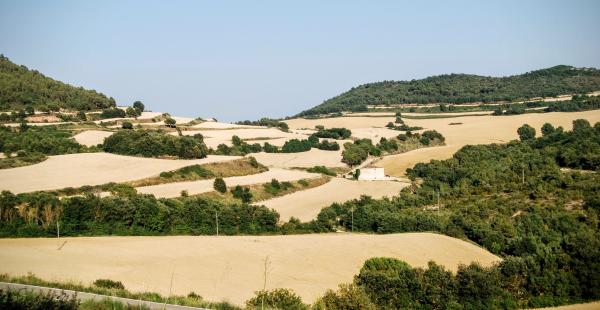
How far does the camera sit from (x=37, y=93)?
114875 millimetres

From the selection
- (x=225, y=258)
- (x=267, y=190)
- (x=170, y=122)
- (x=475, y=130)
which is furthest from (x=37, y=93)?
(x=225, y=258)

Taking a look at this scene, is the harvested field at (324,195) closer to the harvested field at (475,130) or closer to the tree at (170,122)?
the harvested field at (475,130)

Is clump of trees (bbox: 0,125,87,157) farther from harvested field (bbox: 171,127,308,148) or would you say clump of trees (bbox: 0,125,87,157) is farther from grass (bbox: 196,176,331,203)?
grass (bbox: 196,176,331,203)

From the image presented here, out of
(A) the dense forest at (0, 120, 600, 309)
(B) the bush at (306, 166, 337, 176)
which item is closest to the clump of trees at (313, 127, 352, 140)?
(B) the bush at (306, 166, 337, 176)

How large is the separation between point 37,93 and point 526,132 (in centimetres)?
7932

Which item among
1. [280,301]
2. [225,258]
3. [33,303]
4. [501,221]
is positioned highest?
[33,303]

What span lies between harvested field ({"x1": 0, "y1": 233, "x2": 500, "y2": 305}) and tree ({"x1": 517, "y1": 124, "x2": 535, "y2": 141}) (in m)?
64.6

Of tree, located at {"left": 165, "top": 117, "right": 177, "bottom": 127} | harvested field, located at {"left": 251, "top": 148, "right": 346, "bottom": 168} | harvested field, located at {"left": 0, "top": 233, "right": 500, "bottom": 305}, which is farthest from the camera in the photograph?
tree, located at {"left": 165, "top": 117, "right": 177, "bottom": 127}

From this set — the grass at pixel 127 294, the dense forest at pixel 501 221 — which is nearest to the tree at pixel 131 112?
the dense forest at pixel 501 221

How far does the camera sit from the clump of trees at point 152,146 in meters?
82.7

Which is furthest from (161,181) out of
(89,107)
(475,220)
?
(89,107)

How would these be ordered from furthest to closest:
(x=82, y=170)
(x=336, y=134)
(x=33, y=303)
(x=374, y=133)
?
1. (x=374, y=133)
2. (x=336, y=134)
3. (x=82, y=170)
4. (x=33, y=303)

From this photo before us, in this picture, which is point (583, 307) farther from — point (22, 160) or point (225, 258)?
point (22, 160)

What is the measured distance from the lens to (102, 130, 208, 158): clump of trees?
8269 cm
